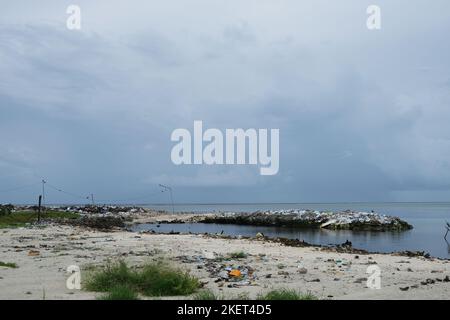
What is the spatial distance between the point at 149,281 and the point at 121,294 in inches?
47.1

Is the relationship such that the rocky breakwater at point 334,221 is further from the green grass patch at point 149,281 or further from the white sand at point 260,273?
the green grass patch at point 149,281

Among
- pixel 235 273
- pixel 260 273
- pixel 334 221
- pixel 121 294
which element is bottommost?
pixel 334 221

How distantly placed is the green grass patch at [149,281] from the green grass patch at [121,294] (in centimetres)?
30

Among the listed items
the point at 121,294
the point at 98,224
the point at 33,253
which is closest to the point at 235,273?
the point at 121,294

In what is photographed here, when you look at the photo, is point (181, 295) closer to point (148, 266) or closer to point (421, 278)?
point (148, 266)

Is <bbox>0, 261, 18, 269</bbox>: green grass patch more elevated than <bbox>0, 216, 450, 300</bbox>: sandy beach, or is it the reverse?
<bbox>0, 261, 18, 269</bbox>: green grass patch

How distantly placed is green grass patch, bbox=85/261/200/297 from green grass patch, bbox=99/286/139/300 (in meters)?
0.30

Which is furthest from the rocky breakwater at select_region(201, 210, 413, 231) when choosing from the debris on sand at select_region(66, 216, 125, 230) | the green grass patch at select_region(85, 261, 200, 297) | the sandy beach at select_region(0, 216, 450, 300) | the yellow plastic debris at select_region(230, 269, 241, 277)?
the green grass patch at select_region(85, 261, 200, 297)

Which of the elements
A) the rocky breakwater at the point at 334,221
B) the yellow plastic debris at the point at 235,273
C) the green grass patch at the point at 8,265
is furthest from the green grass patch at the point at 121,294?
the rocky breakwater at the point at 334,221

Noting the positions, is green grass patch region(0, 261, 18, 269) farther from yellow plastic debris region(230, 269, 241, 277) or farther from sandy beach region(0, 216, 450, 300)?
yellow plastic debris region(230, 269, 241, 277)

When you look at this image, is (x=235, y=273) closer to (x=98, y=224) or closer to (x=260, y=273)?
(x=260, y=273)

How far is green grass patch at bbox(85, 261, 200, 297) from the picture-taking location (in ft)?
29.3

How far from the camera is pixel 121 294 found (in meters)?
8.08

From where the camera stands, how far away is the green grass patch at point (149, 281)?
8.93 metres
